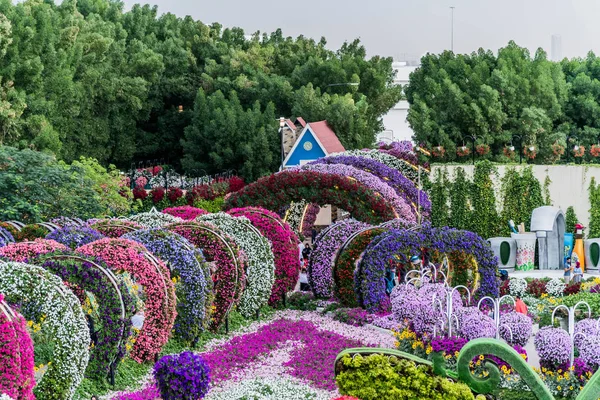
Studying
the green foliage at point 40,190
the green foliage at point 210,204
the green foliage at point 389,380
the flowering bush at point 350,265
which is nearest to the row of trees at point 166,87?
the green foliage at point 210,204

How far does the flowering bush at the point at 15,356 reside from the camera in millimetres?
12617

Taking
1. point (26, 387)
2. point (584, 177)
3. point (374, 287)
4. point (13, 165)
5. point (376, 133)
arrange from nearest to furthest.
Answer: point (26, 387)
point (374, 287)
point (13, 165)
point (584, 177)
point (376, 133)

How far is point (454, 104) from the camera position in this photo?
44.6 metres

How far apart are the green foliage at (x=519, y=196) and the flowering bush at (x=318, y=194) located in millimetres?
3939

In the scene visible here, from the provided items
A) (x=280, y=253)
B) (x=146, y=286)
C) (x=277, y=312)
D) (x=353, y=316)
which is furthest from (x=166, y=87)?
(x=146, y=286)

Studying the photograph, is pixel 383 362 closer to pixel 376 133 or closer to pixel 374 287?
pixel 374 287

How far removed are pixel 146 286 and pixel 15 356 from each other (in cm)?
516

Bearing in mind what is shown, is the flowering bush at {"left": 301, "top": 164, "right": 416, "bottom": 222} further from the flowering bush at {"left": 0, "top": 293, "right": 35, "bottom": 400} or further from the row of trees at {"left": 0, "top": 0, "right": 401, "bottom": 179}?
the flowering bush at {"left": 0, "top": 293, "right": 35, "bottom": 400}

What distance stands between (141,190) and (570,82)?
947 inches

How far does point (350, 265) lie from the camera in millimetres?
24578

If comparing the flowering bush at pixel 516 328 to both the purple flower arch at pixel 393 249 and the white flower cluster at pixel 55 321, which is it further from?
the white flower cluster at pixel 55 321

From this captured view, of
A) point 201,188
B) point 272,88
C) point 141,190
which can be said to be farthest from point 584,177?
point 272,88

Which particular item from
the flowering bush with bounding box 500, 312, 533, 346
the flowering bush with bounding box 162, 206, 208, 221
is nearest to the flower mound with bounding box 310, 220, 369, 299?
the flowering bush with bounding box 162, 206, 208, 221

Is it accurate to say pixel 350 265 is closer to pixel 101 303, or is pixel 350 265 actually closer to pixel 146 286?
pixel 146 286
